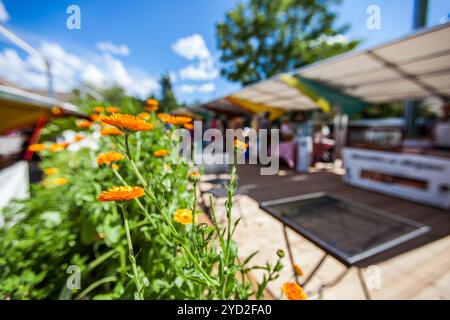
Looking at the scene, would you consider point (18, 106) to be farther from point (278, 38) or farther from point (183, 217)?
point (278, 38)

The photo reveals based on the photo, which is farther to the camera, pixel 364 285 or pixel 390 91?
pixel 390 91

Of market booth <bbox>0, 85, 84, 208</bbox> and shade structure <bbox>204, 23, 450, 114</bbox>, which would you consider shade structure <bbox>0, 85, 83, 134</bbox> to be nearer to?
market booth <bbox>0, 85, 84, 208</bbox>

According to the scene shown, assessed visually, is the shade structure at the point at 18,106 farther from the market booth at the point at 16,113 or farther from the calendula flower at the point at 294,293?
the calendula flower at the point at 294,293

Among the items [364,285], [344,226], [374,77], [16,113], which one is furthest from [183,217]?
[374,77]

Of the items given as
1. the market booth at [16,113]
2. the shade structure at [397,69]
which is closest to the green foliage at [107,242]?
the market booth at [16,113]

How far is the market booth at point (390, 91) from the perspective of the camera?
115 inches

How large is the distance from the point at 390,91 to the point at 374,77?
151 centimetres

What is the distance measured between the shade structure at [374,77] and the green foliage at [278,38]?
8.25 metres

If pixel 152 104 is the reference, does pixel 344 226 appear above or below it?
below

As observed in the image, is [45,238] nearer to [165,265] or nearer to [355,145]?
[165,265]

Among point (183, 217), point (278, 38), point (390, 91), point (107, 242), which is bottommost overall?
point (107, 242)

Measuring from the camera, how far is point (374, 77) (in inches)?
182

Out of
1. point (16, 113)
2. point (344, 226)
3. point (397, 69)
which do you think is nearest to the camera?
point (344, 226)
